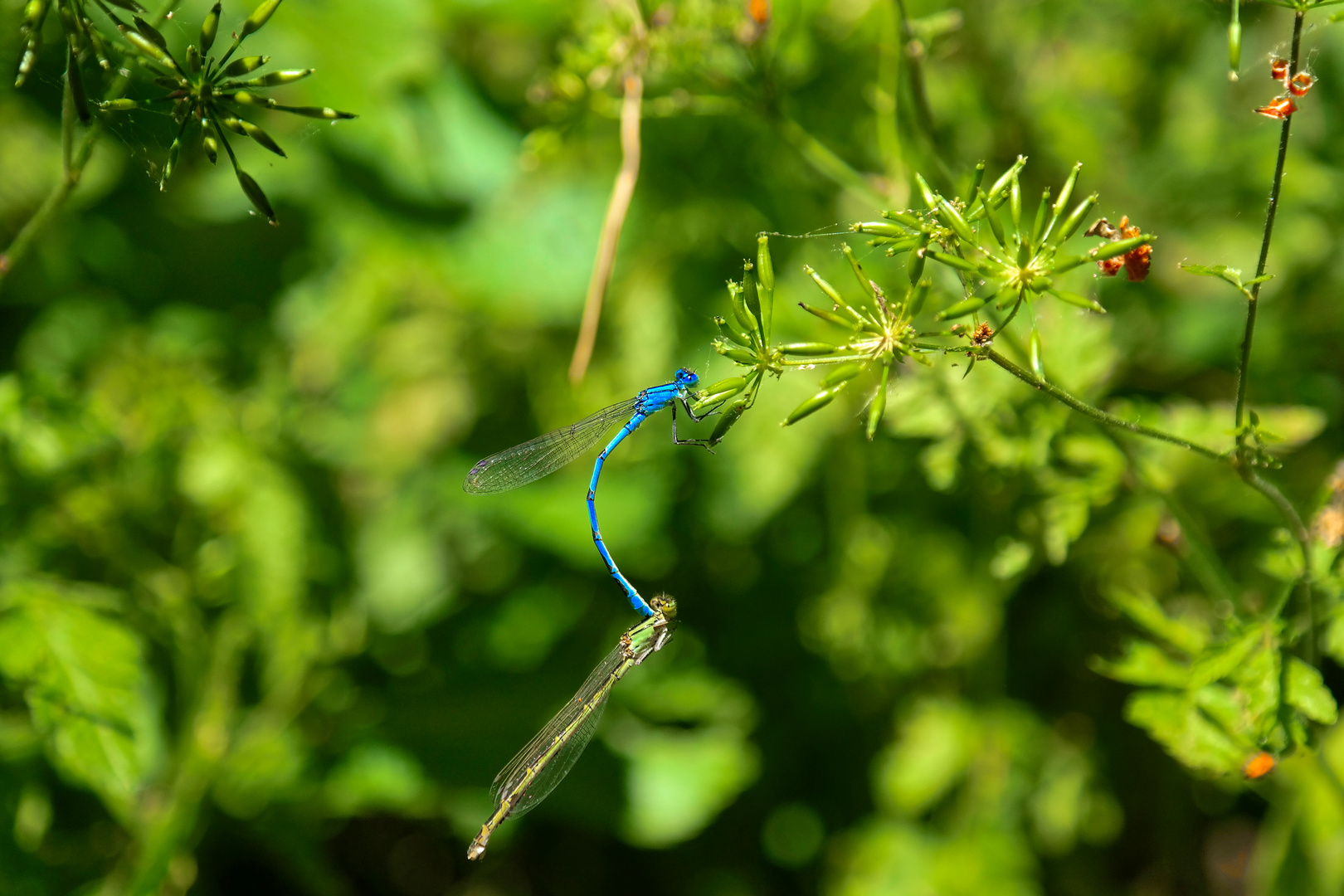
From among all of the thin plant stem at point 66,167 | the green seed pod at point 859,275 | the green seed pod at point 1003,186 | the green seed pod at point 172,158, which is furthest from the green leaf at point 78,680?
the green seed pod at point 1003,186

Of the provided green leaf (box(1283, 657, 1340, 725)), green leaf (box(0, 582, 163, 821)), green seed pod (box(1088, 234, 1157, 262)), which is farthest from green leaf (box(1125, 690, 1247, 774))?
green leaf (box(0, 582, 163, 821))

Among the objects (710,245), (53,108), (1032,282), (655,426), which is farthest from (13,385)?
(1032,282)

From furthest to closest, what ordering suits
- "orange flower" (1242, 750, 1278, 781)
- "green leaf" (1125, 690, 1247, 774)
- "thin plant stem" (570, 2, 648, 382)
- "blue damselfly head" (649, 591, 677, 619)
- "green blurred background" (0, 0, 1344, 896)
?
1. "green blurred background" (0, 0, 1344, 896)
2. "blue damselfly head" (649, 591, 677, 619)
3. "thin plant stem" (570, 2, 648, 382)
4. "green leaf" (1125, 690, 1247, 774)
5. "orange flower" (1242, 750, 1278, 781)

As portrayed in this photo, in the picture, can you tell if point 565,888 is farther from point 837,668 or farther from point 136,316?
point 136,316

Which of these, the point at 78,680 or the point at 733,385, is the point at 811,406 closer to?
the point at 733,385

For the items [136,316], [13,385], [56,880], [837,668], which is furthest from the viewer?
[136,316]

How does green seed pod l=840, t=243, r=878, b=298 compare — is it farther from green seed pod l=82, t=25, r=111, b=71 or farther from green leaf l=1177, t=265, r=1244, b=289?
green seed pod l=82, t=25, r=111, b=71
